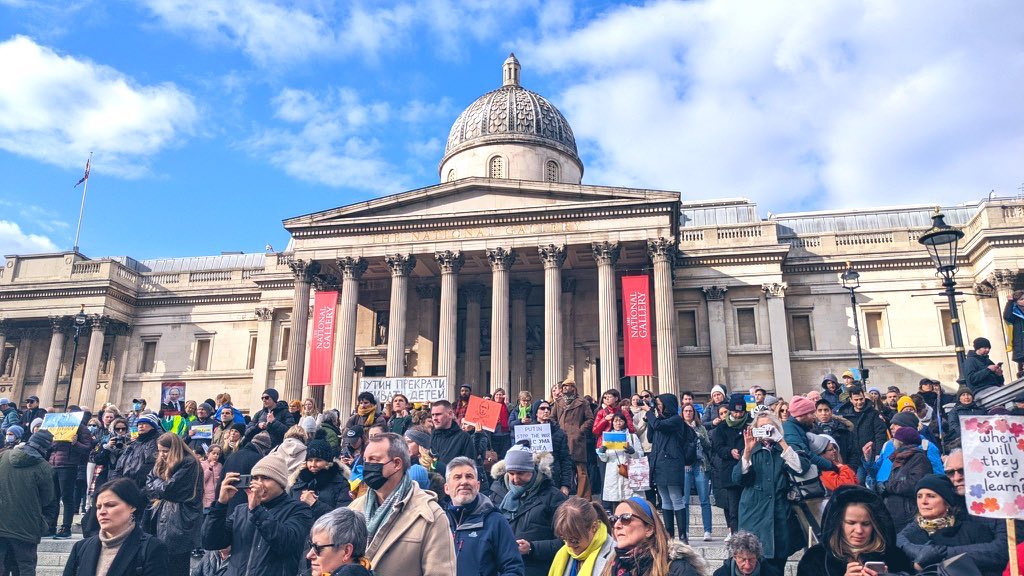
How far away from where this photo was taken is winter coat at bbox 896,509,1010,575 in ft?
15.8

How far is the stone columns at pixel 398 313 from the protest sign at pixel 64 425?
14280mm

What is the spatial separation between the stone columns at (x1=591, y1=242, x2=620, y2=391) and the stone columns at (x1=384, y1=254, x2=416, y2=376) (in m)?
7.53

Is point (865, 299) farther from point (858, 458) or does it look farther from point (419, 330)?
point (858, 458)

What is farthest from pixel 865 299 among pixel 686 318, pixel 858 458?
pixel 858 458

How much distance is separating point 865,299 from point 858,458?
Result: 23708 mm

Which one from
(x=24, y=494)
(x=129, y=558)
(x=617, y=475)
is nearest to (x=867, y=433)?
(x=617, y=475)

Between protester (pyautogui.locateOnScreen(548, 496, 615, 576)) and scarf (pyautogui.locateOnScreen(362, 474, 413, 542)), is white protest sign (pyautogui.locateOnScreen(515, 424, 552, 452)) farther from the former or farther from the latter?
scarf (pyautogui.locateOnScreen(362, 474, 413, 542))

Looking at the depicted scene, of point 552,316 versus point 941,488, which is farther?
point 552,316

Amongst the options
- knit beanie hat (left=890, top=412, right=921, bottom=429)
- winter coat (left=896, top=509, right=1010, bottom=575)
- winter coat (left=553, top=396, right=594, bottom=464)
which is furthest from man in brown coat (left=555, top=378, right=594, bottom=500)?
winter coat (left=896, top=509, right=1010, bottom=575)

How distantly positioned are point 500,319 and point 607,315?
3984 millimetres

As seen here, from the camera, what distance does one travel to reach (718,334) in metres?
30.3

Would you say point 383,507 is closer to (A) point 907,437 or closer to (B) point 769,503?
(B) point 769,503

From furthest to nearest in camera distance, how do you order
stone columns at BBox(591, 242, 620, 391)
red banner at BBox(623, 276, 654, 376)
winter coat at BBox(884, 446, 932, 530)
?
stone columns at BBox(591, 242, 620, 391), red banner at BBox(623, 276, 654, 376), winter coat at BBox(884, 446, 932, 530)

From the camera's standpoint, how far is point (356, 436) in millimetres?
10023
